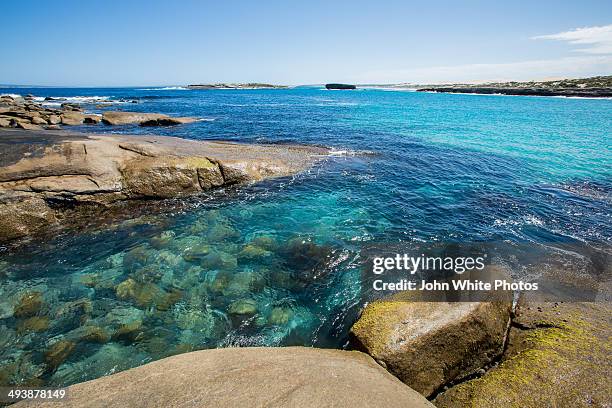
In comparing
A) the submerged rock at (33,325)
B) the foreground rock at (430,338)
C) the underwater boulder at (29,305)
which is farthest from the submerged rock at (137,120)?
the foreground rock at (430,338)

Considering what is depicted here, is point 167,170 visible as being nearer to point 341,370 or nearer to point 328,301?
point 328,301

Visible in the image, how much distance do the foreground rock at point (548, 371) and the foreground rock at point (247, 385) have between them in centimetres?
135

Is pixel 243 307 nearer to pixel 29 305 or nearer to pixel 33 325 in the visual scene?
pixel 33 325

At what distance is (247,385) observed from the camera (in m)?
3.88

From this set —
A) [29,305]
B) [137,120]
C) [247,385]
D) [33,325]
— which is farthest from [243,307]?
[137,120]

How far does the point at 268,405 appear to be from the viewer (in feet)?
11.7

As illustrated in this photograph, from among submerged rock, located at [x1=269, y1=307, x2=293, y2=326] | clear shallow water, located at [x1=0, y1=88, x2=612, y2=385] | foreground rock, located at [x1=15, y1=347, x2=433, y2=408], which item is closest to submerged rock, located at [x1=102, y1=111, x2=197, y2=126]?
clear shallow water, located at [x1=0, y1=88, x2=612, y2=385]

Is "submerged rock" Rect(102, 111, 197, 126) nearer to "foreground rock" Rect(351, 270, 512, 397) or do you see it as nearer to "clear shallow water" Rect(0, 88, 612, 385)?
"clear shallow water" Rect(0, 88, 612, 385)

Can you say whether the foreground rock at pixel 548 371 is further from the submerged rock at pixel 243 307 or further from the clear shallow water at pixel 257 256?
the submerged rock at pixel 243 307

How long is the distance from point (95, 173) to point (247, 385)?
1141 centimetres

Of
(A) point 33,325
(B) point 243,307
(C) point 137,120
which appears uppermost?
(C) point 137,120

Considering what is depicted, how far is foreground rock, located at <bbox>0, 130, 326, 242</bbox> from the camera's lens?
33.0 ft

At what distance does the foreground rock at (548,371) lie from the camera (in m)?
4.47

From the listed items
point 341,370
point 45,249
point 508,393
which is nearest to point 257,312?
point 341,370
